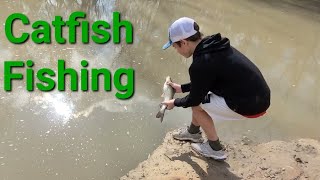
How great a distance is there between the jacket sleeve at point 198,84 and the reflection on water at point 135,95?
895 mm

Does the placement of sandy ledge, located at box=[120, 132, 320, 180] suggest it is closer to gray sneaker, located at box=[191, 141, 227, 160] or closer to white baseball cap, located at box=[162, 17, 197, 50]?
gray sneaker, located at box=[191, 141, 227, 160]

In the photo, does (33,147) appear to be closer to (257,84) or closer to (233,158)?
(233,158)

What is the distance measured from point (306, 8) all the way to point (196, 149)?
495 cm

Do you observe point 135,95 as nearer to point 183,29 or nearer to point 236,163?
point 236,163

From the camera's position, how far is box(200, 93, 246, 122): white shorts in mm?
3135

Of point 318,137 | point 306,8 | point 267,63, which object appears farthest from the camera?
point 306,8

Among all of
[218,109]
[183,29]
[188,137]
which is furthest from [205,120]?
[183,29]

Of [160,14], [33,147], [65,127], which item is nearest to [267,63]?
[160,14]

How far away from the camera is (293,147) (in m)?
3.83

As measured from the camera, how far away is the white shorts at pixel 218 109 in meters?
3.13

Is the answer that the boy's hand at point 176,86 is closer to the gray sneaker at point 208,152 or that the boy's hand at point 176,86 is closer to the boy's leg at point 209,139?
the boy's leg at point 209,139

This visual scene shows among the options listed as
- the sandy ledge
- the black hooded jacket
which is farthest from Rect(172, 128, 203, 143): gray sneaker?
the black hooded jacket

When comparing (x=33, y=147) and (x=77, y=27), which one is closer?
(x=33, y=147)

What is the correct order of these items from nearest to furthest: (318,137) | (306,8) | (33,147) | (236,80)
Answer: (236,80) < (33,147) < (318,137) < (306,8)
